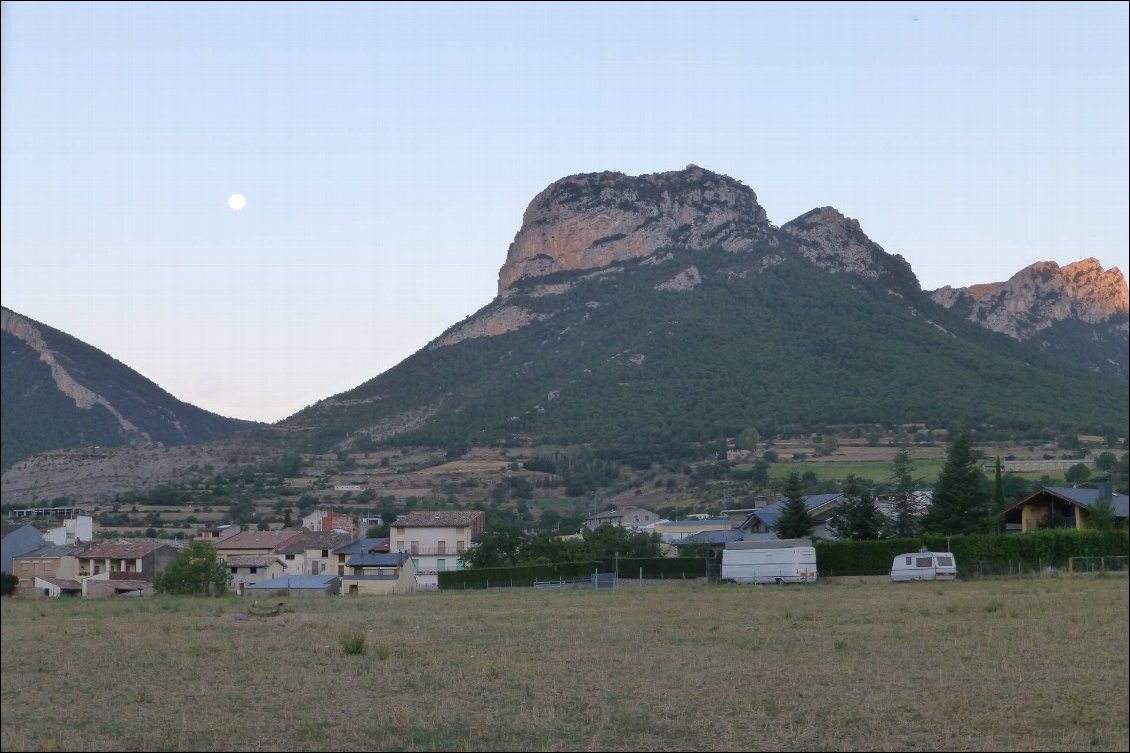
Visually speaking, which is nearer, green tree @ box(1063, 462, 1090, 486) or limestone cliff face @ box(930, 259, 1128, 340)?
green tree @ box(1063, 462, 1090, 486)

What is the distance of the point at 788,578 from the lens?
40219 millimetres

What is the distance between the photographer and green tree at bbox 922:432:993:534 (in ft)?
128

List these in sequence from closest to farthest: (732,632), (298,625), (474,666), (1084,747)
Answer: (1084,747)
(474,666)
(732,632)
(298,625)

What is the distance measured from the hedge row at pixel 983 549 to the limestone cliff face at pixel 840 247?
9829cm

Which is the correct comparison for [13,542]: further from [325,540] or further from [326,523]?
[326,523]

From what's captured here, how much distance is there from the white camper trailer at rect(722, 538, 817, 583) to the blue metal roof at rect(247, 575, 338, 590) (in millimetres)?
19826

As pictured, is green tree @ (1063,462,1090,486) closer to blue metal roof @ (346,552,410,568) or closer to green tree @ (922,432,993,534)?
green tree @ (922,432,993,534)

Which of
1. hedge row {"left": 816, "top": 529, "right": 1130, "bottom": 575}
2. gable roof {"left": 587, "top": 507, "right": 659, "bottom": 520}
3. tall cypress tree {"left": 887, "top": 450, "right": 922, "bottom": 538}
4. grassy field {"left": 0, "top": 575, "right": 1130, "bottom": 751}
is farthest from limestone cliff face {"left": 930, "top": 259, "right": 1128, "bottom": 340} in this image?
grassy field {"left": 0, "top": 575, "right": 1130, "bottom": 751}

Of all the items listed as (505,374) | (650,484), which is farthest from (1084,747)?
(505,374)

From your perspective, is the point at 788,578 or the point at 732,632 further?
the point at 788,578

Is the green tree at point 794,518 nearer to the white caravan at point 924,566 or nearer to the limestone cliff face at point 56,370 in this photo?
the white caravan at point 924,566

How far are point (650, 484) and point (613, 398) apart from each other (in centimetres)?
1556

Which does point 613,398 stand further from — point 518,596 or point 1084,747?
point 1084,747

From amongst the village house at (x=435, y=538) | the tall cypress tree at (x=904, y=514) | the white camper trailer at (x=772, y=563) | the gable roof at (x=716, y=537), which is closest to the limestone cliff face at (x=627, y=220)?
the village house at (x=435, y=538)
